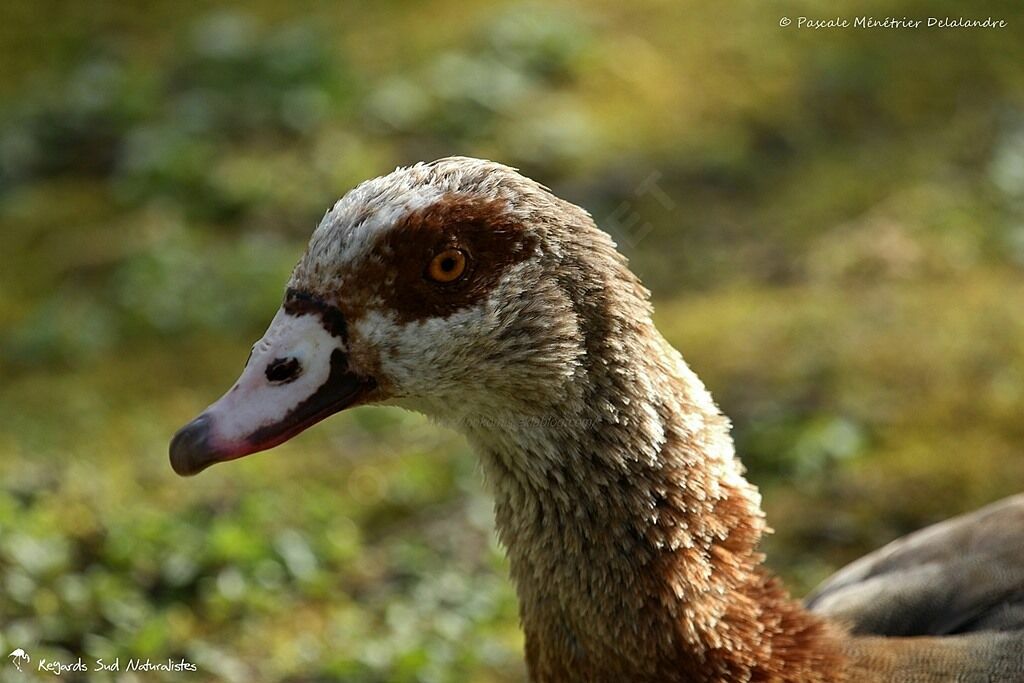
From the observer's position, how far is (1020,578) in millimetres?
3189

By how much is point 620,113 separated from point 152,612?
3724 mm

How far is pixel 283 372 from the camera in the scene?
2.82m

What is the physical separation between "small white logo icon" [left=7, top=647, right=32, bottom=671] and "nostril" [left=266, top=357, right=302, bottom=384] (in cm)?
152

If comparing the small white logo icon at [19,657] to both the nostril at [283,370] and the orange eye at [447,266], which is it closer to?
the nostril at [283,370]

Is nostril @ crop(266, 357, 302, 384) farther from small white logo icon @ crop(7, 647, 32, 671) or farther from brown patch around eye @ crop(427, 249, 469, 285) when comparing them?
small white logo icon @ crop(7, 647, 32, 671)

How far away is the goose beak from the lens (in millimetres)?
2781

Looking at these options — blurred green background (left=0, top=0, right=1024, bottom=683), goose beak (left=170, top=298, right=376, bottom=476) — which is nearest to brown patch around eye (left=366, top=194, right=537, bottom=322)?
goose beak (left=170, top=298, right=376, bottom=476)

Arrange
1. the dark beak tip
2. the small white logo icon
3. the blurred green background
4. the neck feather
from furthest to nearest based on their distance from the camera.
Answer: the blurred green background, the small white logo icon, the neck feather, the dark beak tip

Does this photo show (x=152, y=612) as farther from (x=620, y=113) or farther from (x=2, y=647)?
(x=620, y=113)

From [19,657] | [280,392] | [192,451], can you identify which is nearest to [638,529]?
[280,392]

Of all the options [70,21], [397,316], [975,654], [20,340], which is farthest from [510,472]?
[70,21]

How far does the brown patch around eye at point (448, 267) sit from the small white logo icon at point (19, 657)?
6.04ft

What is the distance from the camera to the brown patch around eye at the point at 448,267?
2.80 meters

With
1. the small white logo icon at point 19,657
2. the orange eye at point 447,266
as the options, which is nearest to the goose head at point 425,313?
the orange eye at point 447,266
